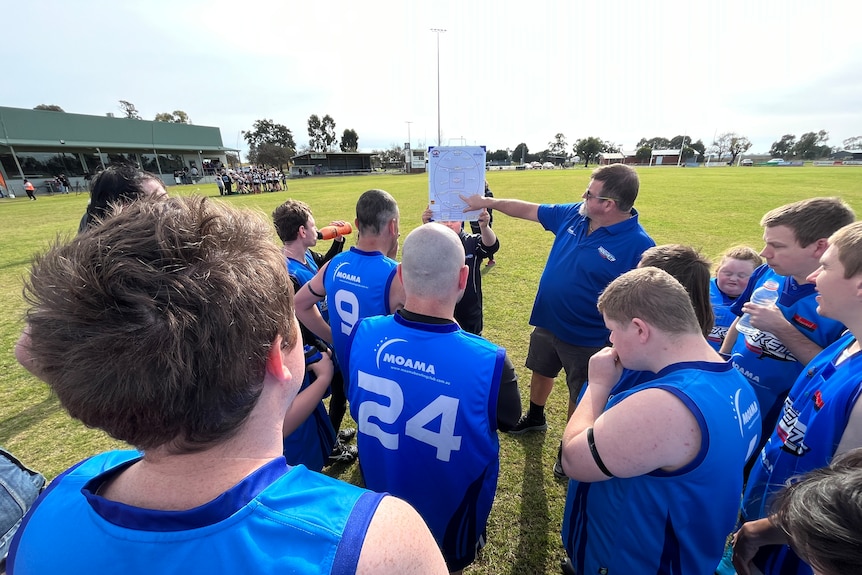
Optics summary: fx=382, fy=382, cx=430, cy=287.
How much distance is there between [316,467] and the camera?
2760 mm

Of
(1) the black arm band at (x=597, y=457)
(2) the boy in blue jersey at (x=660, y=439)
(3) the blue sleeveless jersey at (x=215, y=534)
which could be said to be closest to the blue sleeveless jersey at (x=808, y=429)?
(2) the boy in blue jersey at (x=660, y=439)

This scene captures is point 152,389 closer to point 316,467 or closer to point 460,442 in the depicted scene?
point 460,442

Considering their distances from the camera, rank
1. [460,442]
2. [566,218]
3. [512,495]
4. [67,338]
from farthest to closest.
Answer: [566,218], [512,495], [460,442], [67,338]

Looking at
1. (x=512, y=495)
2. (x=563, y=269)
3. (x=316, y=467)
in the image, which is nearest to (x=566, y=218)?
(x=563, y=269)

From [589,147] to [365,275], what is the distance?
377ft

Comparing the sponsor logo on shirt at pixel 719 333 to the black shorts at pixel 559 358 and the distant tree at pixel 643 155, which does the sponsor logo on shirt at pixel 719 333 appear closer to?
the black shorts at pixel 559 358

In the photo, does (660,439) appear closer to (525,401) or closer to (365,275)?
(365,275)

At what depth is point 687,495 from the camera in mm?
1497

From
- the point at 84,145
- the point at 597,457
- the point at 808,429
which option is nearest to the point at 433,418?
the point at 597,457

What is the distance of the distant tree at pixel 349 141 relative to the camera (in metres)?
87.1

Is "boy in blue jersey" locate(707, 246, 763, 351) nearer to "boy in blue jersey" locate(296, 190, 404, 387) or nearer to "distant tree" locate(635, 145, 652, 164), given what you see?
"boy in blue jersey" locate(296, 190, 404, 387)

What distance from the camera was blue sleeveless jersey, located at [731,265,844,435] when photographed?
2289mm

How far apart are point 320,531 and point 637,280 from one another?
1.52 meters

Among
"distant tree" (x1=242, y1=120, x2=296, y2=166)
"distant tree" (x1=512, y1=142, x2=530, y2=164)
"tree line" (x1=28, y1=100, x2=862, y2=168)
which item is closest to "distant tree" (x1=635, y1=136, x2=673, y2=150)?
"tree line" (x1=28, y1=100, x2=862, y2=168)
